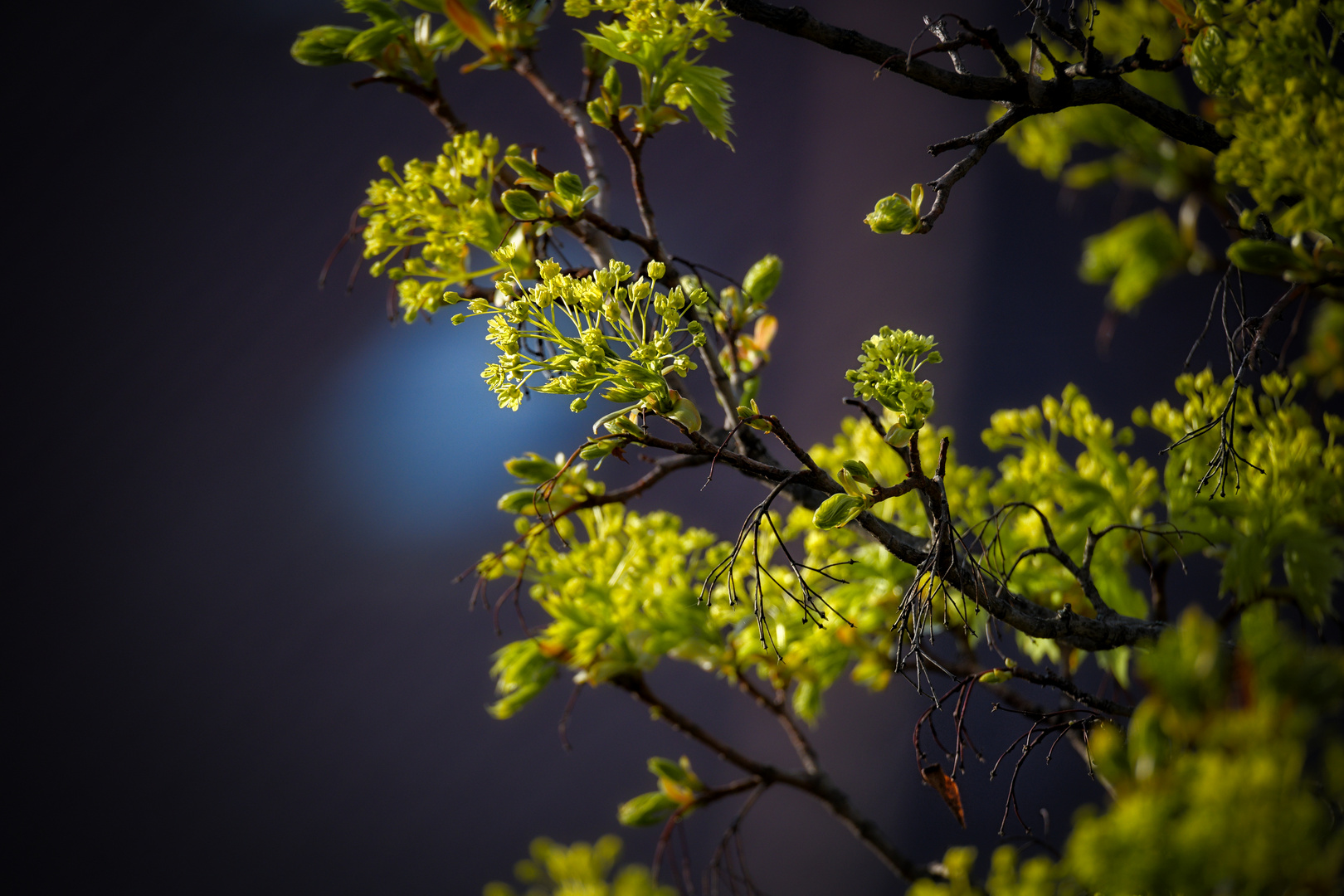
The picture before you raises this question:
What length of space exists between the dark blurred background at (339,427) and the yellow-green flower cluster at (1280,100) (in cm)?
81

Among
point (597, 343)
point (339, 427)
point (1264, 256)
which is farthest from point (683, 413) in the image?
point (339, 427)

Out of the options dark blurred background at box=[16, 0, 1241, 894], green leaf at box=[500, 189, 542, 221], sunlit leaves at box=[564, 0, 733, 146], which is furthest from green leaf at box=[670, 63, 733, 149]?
dark blurred background at box=[16, 0, 1241, 894]

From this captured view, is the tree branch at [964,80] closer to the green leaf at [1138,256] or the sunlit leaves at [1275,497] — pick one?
the sunlit leaves at [1275,497]

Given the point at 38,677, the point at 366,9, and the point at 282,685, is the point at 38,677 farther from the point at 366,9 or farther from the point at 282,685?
the point at 366,9

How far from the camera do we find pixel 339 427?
3.98 feet

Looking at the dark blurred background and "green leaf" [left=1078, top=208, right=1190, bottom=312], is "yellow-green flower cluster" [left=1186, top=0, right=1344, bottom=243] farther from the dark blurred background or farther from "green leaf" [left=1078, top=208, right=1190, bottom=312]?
the dark blurred background

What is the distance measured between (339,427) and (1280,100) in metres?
1.19

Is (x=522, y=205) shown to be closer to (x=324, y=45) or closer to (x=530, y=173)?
(x=530, y=173)

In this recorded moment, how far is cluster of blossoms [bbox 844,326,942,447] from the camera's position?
0.34m

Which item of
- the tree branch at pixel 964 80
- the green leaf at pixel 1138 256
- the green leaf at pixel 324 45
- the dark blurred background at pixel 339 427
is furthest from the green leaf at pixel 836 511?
the dark blurred background at pixel 339 427

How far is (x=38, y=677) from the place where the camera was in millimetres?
1046

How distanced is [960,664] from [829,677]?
13cm

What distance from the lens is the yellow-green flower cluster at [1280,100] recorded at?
33 centimetres

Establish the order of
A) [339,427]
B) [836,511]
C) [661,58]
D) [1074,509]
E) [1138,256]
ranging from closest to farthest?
[836,511], [661,58], [1074,509], [1138,256], [339,427]
